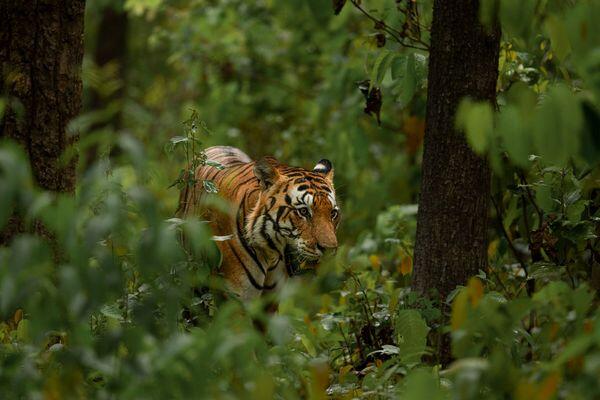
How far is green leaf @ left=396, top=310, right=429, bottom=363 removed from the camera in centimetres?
410

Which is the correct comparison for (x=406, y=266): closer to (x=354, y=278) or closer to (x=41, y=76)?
(x=354, y=278)

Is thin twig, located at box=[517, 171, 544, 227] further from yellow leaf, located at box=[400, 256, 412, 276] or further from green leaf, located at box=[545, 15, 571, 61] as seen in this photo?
green leaf, located at box=[545, 15, 571, 61]

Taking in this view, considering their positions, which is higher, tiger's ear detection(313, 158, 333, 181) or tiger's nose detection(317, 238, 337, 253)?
tiger's ear detection(313, 158, 333, 181)

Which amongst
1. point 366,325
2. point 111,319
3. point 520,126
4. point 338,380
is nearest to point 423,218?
point 366,325

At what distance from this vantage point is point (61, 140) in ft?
16.3

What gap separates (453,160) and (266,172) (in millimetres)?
1294

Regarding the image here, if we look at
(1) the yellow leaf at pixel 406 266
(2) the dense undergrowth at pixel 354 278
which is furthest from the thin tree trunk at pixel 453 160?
(1) the yellow leaf at pixel 406 266

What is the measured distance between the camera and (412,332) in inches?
167

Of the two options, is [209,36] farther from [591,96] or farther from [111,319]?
[591,96]

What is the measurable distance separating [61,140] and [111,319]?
3.77ft

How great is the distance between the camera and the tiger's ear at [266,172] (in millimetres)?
5598

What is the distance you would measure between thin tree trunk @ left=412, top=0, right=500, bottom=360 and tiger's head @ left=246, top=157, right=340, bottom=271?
68 cm

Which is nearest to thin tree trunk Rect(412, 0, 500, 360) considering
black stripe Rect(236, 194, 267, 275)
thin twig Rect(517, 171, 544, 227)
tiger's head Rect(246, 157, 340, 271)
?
thin twig Rect(517, 171, 544, 227)

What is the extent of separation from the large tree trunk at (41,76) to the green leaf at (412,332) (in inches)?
75.6
